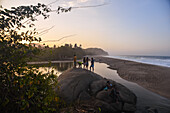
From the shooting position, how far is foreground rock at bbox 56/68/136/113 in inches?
273

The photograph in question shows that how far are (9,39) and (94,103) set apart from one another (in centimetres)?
666

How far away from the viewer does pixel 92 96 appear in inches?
320

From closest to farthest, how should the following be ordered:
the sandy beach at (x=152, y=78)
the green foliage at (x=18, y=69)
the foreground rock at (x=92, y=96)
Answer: the green foliage at (x=18, y=69)
the foreground rock at (x=92, y=96)
the sandy beach at (x=152, y=78)

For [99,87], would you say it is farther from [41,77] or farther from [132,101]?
[41,77]

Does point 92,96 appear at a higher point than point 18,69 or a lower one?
lower

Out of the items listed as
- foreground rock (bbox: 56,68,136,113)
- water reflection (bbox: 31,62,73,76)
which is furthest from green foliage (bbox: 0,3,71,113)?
foreground rock (bbox: 56,68,136,113)

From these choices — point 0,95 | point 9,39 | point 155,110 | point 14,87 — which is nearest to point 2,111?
point 0,95

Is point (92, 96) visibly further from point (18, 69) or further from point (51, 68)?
point (51, 68)

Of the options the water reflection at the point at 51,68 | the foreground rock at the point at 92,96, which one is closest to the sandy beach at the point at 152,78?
the foreground rock at the point at 92,96

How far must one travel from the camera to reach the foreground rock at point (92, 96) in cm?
693

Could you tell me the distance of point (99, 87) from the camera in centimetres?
887

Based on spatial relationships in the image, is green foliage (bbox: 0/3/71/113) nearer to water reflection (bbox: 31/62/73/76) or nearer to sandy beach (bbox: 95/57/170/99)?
water reflection (bbox: 31/62/73/76)

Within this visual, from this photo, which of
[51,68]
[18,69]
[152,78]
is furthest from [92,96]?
[51,68]

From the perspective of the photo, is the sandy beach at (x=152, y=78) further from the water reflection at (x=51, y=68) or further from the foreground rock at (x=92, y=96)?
the water reflection at (x=51, y=68)
